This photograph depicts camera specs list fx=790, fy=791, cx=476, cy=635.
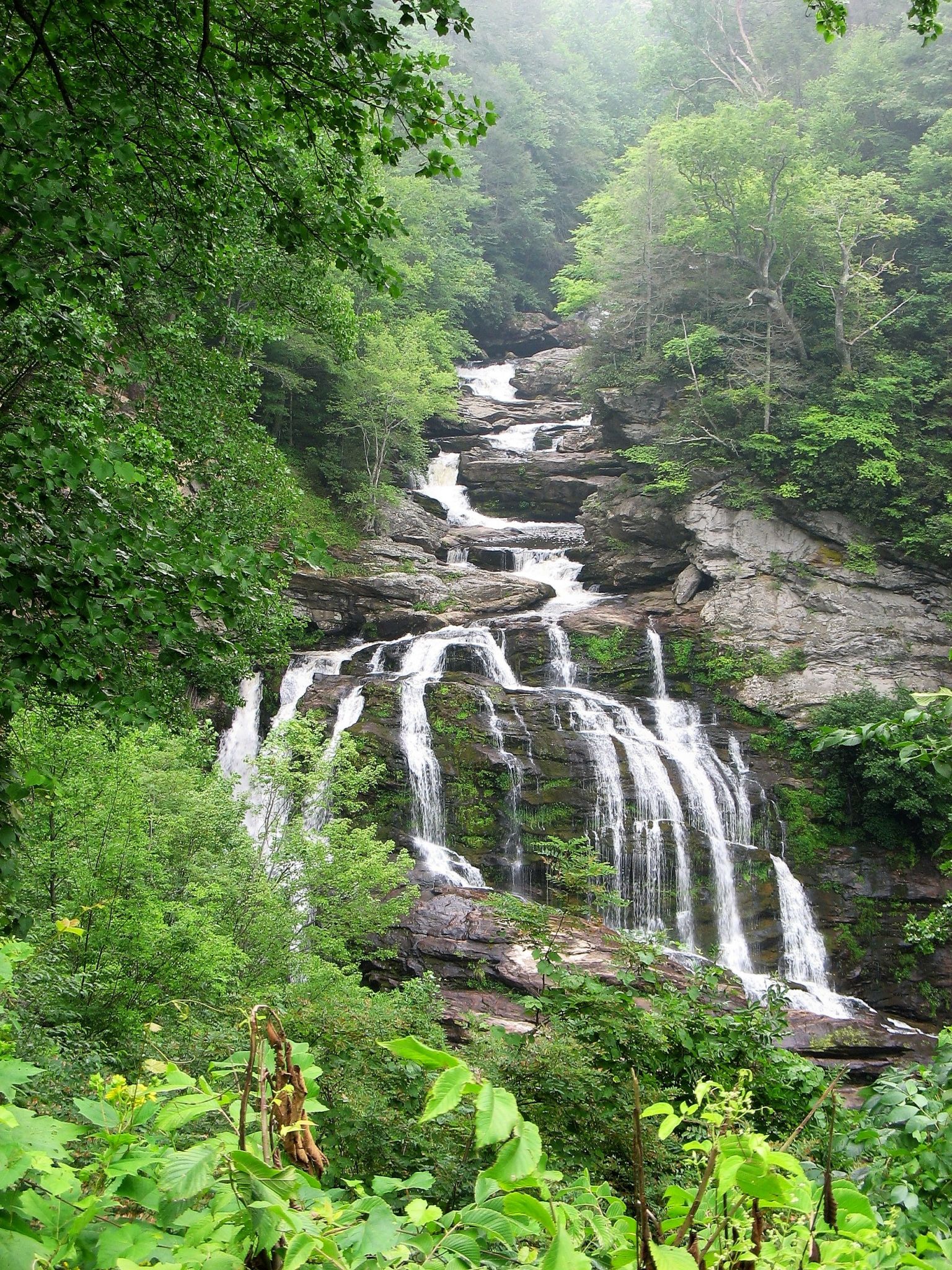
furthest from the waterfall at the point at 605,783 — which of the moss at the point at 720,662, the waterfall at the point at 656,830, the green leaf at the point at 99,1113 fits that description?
the green leaf at the point at 99,1113

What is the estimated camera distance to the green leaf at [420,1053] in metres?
0.91

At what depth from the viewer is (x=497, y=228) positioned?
4375 centimetres

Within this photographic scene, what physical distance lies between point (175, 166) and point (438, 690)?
13.6m

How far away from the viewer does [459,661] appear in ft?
64.3

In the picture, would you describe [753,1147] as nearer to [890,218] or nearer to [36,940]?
[36,940]

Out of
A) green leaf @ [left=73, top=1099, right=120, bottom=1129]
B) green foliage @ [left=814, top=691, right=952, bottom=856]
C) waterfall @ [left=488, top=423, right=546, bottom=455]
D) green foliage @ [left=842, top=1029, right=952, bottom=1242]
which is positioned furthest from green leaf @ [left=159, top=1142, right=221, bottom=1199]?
waterfall @ [left=488, top=423, right=546, bottom=455]

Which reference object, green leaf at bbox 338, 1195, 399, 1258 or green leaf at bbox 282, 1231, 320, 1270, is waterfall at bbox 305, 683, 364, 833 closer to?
green leaf at bbox 338, 1195, 399, 1258

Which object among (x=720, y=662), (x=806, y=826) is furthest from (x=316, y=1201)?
(x=720, y=662)

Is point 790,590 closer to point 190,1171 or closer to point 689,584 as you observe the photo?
point 689,584

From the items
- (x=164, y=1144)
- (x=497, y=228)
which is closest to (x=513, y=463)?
(x=497, y=228)

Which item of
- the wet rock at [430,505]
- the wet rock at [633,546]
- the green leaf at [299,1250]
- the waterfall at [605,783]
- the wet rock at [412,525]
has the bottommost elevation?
the waterfall at [605,783]

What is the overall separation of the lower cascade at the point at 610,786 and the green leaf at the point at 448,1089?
37.4ft

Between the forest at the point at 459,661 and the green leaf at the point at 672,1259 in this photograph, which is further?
the forest at the point at 459,661

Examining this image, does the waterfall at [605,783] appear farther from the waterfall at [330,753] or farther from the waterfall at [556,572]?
the waterfall at [556,572]
